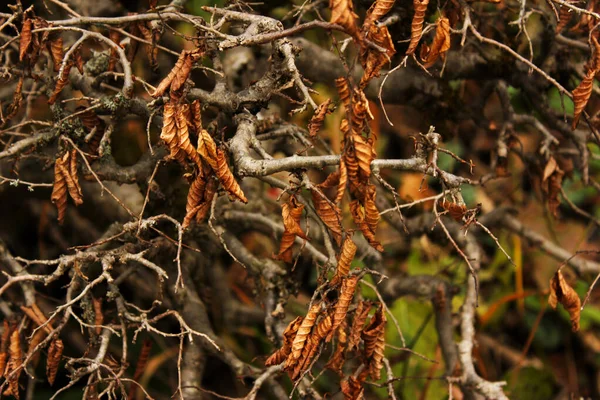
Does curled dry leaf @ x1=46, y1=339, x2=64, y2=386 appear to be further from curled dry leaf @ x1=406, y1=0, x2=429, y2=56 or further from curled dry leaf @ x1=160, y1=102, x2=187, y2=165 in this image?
curled dry leaf @ x1=406, y1=0, x2=429, y2=56

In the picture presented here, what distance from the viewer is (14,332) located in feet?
4.87

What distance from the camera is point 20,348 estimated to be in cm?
148

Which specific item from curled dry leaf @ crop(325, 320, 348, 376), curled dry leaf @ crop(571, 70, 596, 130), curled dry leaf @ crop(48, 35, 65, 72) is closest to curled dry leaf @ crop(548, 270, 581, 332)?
curled dry leaf @ crop(571, 70, 596, 130)

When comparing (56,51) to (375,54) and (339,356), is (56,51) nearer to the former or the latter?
(375,54)

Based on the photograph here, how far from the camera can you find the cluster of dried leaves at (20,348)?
55.1 inches

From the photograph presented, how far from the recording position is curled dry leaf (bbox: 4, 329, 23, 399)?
55.1 inches

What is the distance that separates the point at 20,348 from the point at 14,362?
5 cm

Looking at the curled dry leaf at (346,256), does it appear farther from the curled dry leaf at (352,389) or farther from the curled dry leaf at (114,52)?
the curled dry leaf at (114,52)

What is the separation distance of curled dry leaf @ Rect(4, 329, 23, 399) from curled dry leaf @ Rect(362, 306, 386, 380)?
0.73m

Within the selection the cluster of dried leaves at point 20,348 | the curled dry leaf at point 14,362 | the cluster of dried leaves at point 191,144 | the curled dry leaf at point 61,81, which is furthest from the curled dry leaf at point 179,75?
the curled dry leaf at point 14,362

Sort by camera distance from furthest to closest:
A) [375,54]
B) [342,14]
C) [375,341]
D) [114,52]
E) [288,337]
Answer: [114,52] → [375,341] → [288,337] → [375,54] → [342,14]

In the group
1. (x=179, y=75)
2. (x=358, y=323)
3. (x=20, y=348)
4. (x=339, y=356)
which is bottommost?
(x=20, y=348)

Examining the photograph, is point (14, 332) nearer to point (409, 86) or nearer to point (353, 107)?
point (353, 107)

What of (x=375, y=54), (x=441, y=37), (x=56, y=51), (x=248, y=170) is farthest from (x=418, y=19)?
(x=56, y=51)
